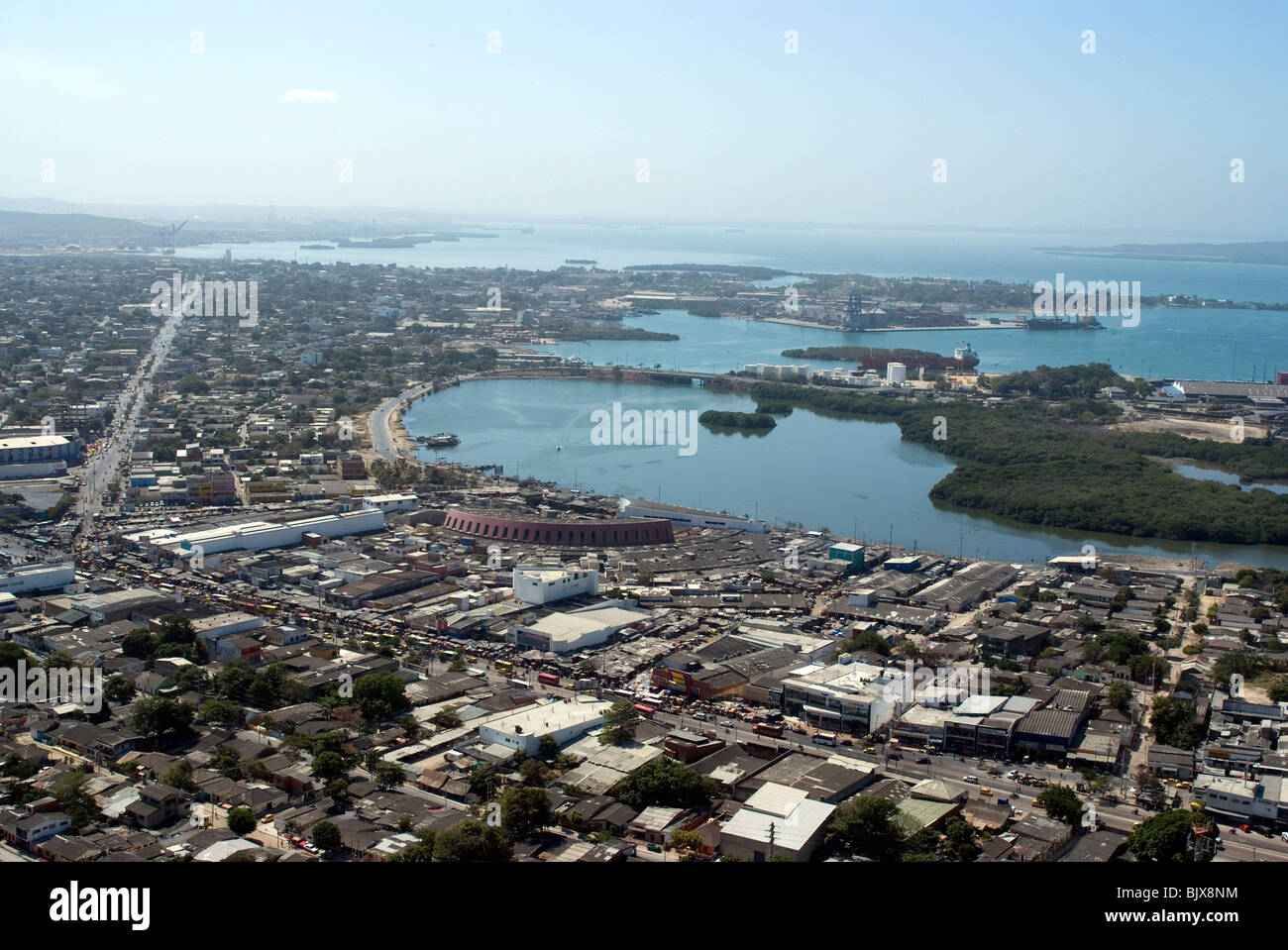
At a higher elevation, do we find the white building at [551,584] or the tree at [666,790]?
the white building at [551,584]

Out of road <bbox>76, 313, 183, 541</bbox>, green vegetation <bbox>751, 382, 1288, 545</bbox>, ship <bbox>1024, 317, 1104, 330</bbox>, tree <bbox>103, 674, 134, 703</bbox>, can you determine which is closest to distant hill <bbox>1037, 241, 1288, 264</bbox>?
ship <bbox>1024, 317, 1104, 330</bbox>

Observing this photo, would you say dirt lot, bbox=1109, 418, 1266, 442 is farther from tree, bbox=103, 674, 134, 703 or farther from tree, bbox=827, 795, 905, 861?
tree, bbox=103, 674, 134, 703

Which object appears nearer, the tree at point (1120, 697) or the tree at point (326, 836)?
the tree at point (326, 836)

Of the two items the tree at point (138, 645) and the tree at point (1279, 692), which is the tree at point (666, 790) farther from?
the tree at point (1279, 692)

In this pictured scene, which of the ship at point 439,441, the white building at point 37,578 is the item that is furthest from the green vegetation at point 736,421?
the white building at point 37,578

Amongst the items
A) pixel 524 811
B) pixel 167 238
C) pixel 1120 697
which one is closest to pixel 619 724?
pixel 524 811

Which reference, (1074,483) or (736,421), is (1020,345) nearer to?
(736,421)
